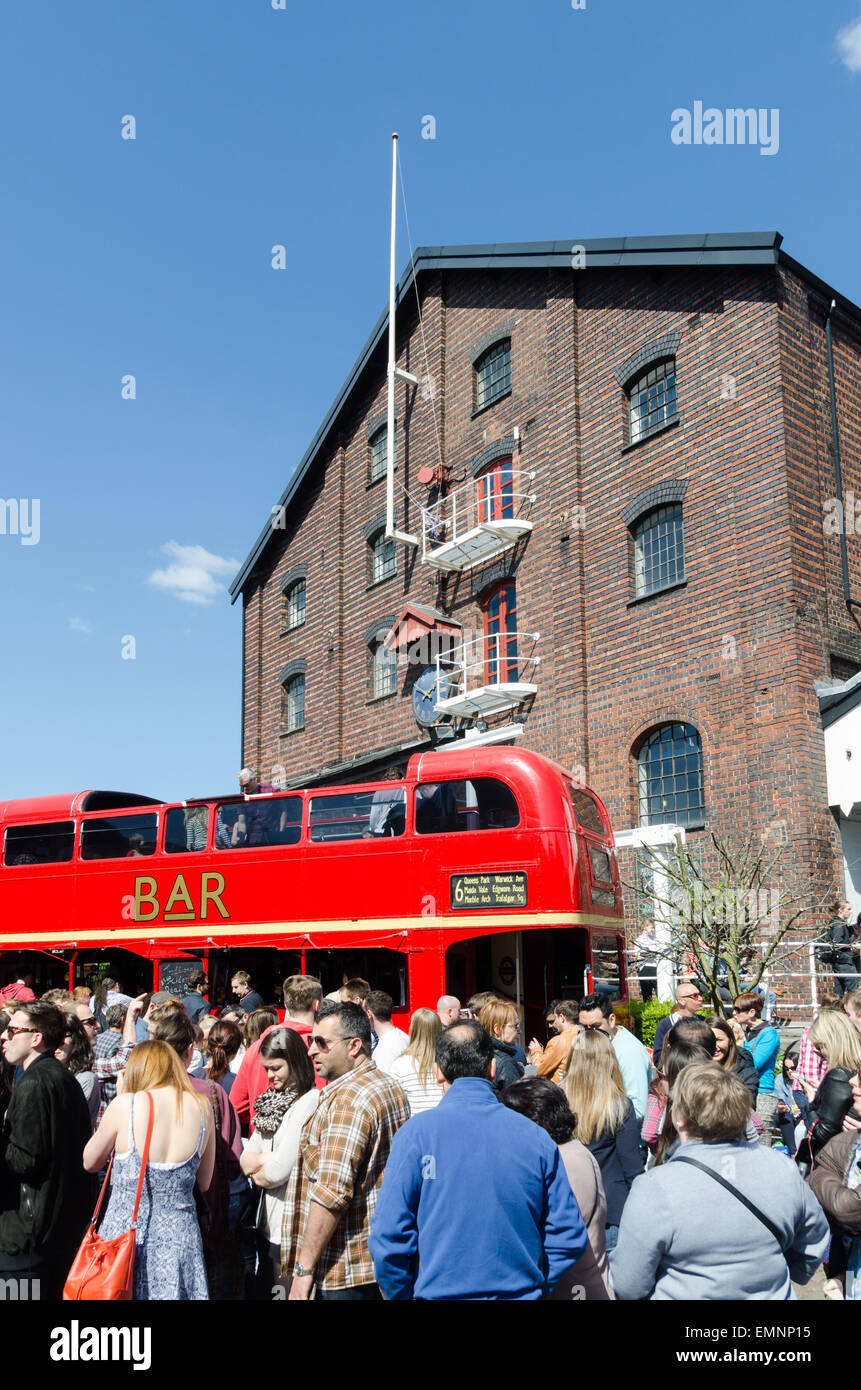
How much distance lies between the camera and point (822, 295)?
17891 millimetres

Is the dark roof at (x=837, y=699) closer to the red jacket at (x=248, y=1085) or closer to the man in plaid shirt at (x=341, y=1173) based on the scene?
the red jacket at (x=248, y=1085)

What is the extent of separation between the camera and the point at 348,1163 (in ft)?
13.3

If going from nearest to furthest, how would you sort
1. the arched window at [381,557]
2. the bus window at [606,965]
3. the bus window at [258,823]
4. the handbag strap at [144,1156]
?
the handbag strap at [144,1156]
the bus window at [606,965]
the bus window at [258,823]
the arched window at [381,557]

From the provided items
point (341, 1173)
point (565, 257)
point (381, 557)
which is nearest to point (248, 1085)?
point (341, 1173)

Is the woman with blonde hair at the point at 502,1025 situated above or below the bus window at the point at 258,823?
below

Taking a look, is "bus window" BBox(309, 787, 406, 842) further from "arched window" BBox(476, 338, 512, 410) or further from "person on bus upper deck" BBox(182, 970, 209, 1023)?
"arched window" BBox(476, 338, 512, 410)

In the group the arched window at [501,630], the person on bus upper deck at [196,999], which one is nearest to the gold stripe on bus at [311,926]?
the person on bus upper deck at [196,999]

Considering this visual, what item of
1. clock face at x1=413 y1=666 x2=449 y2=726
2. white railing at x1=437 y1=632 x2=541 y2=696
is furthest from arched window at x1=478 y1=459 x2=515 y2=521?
clock face at x1=413 y1=666 x2=449 y2=726

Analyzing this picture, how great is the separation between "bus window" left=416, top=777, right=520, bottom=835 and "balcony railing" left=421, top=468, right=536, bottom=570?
9.46m

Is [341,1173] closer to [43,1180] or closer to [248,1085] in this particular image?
[43,1180]

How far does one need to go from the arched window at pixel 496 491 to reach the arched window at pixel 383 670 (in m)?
4.00

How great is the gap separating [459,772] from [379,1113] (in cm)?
803

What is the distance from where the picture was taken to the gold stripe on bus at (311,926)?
11.2 meters

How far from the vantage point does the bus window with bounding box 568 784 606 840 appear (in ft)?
40.7
